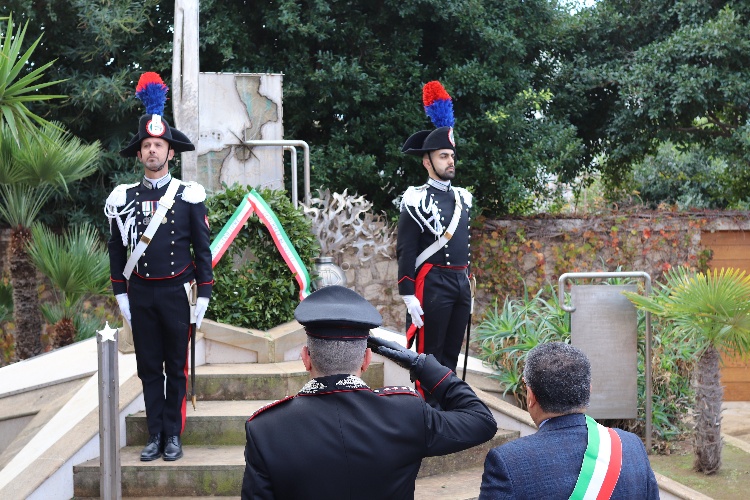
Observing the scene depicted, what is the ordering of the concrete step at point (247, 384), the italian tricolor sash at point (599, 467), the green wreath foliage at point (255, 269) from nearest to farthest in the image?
the italian tricolor sash at point (599, 467)
the concrete step at point (247, 384)
the green wreath foliage at point (255, 269)

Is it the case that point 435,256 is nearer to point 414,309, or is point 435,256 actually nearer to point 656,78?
point 414,309

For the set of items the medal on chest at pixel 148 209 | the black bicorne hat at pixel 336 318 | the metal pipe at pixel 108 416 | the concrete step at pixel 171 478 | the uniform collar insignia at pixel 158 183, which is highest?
the uniform collar insignia at pixel 158 183

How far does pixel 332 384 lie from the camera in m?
2.29

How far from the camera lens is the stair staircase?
4.86 m

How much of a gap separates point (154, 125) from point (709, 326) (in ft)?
11.8

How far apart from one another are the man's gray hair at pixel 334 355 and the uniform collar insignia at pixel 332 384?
0.05 ft

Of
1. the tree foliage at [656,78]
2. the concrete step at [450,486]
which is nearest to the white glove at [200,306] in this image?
the concrete step at [450,486]

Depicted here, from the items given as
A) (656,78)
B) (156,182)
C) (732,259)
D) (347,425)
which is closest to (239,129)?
(156,182)

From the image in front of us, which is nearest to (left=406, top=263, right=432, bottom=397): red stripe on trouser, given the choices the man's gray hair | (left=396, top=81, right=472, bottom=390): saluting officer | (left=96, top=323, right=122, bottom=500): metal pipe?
(left=396, top=81, right=472, bottom=390): saluting officer

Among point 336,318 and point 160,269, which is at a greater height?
point 336,318

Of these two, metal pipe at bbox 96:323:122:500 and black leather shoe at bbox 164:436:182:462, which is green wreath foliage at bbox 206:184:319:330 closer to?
black leather shoe at bbox 164:436:182:462

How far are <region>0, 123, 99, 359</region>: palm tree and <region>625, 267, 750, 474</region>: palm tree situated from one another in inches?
194

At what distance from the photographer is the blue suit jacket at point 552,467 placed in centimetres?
221

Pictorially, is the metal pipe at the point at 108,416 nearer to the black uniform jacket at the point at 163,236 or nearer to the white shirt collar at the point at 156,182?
the black uniform jacket at the point at 163,236
